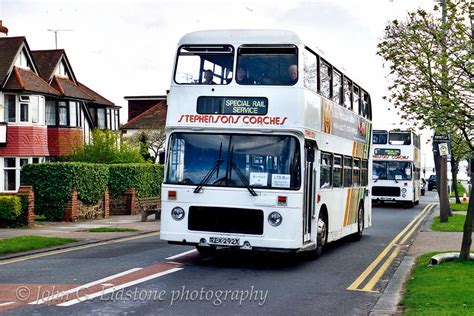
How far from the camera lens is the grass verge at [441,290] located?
10242mm

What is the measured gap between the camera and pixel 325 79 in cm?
1694

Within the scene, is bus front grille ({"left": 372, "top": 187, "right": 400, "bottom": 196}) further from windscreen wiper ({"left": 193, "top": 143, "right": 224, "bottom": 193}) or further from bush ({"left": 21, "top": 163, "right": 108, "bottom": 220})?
windscreen wiper ({"left": 193, "top": 143, "right": 224, "bottom": 193})

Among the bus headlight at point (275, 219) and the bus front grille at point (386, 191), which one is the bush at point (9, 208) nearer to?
the bus headlight at point (275, 219)

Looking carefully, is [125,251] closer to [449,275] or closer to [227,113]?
[227,113]

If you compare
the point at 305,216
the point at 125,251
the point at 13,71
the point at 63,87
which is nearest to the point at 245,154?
the point at 305,216

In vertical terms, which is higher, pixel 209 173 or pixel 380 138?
pixel 380 138

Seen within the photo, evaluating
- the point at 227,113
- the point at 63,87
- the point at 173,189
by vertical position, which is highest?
the point at 63,87

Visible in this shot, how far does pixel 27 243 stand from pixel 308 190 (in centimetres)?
715

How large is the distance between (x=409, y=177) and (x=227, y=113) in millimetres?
31236

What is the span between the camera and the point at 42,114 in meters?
42.1

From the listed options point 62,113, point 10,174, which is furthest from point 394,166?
point 10,174

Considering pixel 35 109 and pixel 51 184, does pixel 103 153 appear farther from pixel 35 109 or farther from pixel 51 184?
pixel 51 184

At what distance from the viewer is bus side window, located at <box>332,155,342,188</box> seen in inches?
711

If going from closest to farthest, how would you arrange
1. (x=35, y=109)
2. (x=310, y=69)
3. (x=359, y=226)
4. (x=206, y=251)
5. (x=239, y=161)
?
(x=239, y=161) < (x=310, y=69) < (x=206, y=251) < (x=359, y=226) < (x=35, y=109)
